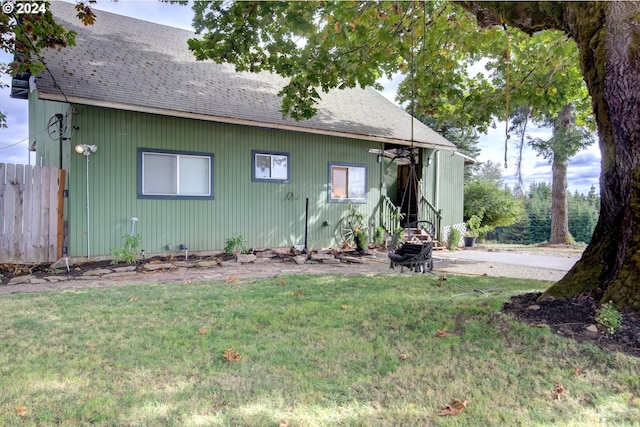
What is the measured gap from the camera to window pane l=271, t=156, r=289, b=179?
9.46 m

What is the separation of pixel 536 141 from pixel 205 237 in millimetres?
13349

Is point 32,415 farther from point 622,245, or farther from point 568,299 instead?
point 622,245

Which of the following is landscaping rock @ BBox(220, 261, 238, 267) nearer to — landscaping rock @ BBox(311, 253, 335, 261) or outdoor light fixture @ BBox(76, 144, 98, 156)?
landscaping rock @ BBox(311, 253, 335, 261)

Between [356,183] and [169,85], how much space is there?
5351 mm

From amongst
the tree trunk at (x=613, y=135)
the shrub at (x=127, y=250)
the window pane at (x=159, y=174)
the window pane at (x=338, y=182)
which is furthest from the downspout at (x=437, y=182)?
the shrub at (x=127, y=250)

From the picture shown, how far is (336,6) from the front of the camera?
5422 mm

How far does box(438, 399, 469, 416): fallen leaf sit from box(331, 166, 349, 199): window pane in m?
8.30

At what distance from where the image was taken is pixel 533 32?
→ 4.48 metres

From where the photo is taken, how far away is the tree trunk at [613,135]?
338 centimetres

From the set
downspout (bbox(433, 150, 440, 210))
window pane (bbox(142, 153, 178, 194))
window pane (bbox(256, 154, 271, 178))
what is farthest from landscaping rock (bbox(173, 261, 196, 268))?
downspout (bbox(433, 150, 440, 210))

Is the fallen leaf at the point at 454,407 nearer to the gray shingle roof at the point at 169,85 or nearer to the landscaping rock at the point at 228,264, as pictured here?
the landscaping rock at the point at 228,264

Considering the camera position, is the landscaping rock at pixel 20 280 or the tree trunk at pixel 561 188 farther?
the tree trunk at pixel 561 188

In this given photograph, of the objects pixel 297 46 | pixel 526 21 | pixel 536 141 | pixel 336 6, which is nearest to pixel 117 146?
pixel 297 46

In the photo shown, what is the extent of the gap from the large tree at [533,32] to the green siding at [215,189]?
8.39ft
